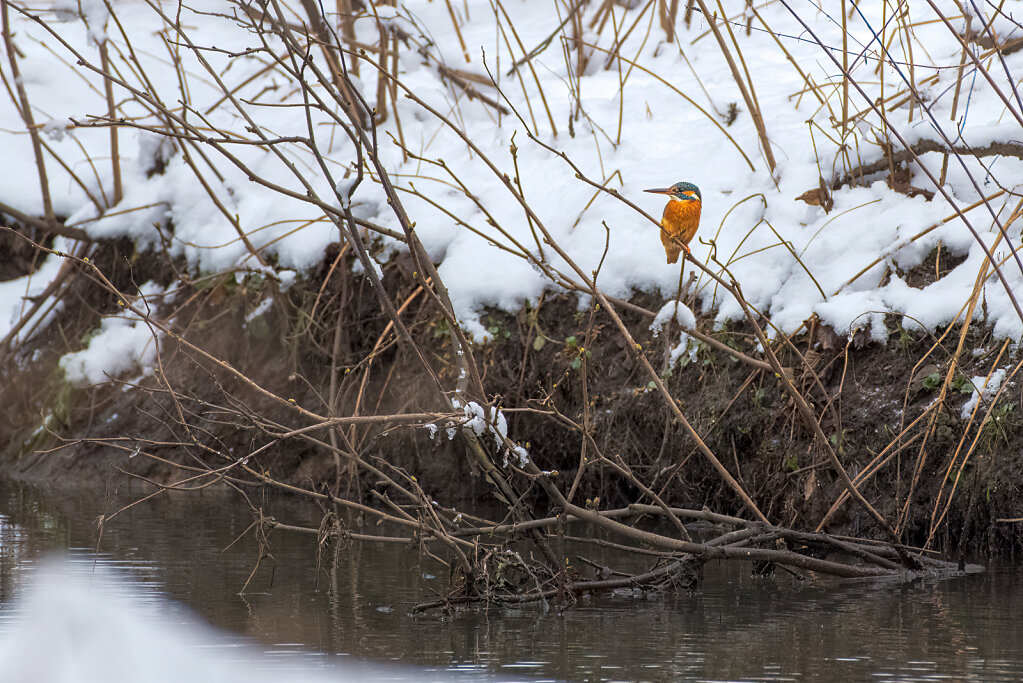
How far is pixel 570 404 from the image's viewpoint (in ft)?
12.7

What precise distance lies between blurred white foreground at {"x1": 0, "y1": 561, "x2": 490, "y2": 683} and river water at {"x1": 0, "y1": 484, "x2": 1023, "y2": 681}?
0.01 metres

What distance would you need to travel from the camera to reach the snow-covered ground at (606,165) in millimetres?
3611

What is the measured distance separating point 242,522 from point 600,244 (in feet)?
5.56

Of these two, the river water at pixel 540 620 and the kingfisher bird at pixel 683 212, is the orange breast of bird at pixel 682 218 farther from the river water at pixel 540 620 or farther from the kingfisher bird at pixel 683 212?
the river water at pixel 540 620

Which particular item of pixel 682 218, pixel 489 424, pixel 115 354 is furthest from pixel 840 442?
pixel 115 354

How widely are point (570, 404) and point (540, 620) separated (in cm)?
142

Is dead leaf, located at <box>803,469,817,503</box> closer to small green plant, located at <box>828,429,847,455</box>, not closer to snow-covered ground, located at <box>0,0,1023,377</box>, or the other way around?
small green plant, located at <box>828,429,847,455</box>

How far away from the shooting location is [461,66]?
5.67 metres

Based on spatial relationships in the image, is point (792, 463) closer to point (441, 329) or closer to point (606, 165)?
point (441, 329)

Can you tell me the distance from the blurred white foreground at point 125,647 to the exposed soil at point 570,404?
0.36 meters

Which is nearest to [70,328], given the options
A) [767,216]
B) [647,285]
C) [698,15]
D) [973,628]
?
[647,285]

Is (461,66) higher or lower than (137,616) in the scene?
higher

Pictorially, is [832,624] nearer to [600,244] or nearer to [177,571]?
[177,571]

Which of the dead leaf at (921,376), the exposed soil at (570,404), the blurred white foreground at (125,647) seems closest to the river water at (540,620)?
the blurred white foreground at (125,647)
